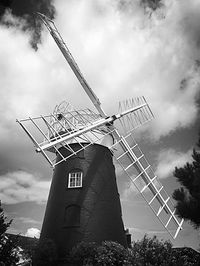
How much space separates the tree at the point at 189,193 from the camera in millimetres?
10963

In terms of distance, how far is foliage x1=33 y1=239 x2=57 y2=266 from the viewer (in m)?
14.7

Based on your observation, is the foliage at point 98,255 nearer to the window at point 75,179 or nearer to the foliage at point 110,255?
the foliage at point 110,255

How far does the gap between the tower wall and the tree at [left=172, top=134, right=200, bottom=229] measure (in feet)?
21.0

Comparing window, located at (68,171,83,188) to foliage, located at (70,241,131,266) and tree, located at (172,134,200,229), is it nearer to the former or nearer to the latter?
foliage, located at (70,241,131,266)

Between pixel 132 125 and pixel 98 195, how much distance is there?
22.1 feet

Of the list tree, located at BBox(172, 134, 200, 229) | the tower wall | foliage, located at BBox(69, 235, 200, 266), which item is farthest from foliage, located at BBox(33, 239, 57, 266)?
tree, located at BBox(172, 134, 200, 229)

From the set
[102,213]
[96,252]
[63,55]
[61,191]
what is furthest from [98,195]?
[63,55]

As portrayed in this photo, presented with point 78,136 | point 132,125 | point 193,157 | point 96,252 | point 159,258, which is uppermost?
point 132,125

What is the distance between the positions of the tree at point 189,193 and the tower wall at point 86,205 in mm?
6405

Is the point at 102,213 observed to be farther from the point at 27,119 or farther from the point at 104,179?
the point at 27,119

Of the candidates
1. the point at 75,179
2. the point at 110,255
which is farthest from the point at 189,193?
the point at 75,179

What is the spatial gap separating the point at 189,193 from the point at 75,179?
8514 mm

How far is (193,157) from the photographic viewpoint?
39.8ft

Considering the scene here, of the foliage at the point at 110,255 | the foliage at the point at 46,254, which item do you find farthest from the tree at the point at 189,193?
the foliage at the point at 46,254
